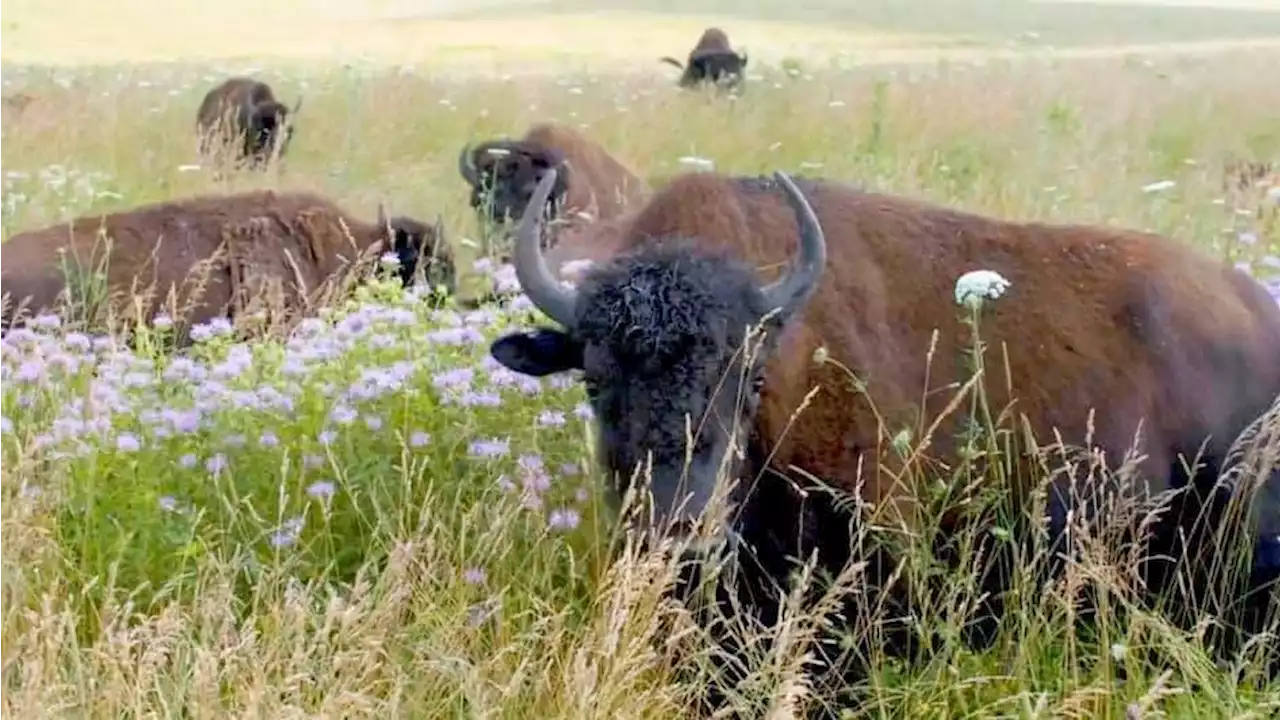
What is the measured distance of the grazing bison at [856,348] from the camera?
15.2 feet

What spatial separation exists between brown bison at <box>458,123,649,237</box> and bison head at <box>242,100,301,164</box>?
3.66 m

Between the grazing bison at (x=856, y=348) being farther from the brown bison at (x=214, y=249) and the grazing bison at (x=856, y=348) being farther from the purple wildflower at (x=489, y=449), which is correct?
the brown bison at (x=214, y=249)

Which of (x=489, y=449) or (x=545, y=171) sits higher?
(x=489, y=449)

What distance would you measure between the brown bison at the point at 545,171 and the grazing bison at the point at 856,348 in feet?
18.2

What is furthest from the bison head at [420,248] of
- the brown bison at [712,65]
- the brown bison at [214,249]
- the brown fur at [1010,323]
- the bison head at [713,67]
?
the bison head at [713,67]

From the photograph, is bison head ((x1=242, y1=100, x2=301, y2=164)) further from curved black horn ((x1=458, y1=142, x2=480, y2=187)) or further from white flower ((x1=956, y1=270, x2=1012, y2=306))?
white flower ((x1=956, y1=270, x2=1012, y2=306))

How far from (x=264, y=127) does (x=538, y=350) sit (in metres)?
12.7

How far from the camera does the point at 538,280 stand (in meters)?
4.82

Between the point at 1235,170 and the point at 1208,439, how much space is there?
763 cm

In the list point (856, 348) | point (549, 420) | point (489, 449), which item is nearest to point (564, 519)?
point (489, 449)

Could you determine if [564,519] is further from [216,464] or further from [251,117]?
[251,117]

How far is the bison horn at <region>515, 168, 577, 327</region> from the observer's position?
4.80 metres

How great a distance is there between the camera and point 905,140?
1457 centimetres

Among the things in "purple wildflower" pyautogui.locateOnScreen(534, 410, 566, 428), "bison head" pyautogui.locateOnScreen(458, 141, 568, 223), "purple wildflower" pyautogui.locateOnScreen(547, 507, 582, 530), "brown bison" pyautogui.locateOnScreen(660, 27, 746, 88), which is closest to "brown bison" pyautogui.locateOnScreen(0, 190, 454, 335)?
"bison head" pyautogui.locateOnScreen(458, 141, 568, 223)
